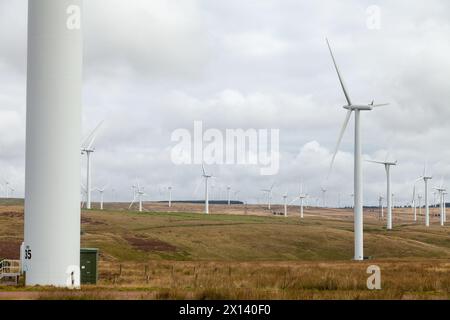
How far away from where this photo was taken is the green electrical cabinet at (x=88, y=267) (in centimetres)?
4138

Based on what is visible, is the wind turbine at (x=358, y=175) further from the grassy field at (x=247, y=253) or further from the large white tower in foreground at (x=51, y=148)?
the large white tower in foreground at (x=51, y=148)

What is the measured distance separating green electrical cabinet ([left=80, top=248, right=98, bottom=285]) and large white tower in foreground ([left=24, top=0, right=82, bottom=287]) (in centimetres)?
471

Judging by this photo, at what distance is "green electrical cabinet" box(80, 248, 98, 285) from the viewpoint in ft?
136

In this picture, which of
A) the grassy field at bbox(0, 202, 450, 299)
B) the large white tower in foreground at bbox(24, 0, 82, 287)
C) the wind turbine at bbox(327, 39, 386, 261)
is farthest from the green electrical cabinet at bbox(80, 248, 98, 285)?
the wind turbine at bbox(327, 39, 386, 261)

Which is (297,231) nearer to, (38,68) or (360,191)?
(360,191)

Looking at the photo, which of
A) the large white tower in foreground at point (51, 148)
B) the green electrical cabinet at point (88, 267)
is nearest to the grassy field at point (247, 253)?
the large white tower in foreground at point (51, 148)

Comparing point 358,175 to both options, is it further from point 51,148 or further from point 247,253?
point 51,148

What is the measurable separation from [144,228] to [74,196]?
4000 inches

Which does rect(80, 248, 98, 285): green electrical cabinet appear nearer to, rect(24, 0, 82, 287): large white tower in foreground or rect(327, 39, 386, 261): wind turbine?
rect(24, 0, 82, 287): large white tower in foreground

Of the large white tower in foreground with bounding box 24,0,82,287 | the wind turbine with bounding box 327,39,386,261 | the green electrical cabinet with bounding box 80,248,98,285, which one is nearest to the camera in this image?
the large white tower in foreground with bounding box 24,0,82,287

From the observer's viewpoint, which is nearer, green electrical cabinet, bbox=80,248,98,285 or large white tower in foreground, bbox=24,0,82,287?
large white tower in foreground, bbox=24,0,82,287
